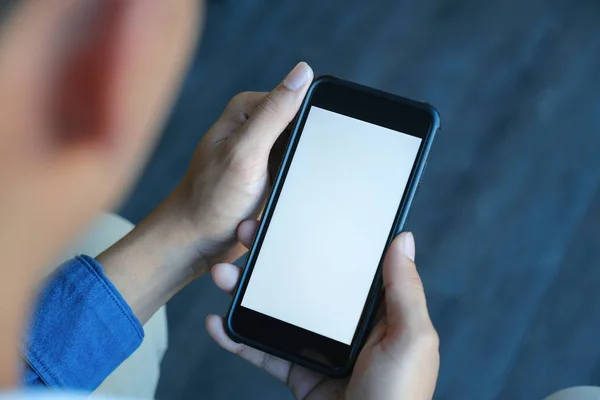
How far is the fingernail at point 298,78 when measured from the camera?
0.52 meters

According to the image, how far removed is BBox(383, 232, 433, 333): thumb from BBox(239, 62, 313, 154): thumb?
6.3 inches

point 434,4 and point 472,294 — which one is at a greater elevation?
point 434,4

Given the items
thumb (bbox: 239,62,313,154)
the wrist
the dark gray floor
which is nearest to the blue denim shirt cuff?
the wrist

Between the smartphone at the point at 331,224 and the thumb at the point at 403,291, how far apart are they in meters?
0.02

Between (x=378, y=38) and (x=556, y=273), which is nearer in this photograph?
(x=556, y=273)

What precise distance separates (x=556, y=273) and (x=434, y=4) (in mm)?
485

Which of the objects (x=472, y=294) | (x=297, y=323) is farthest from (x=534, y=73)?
(x=297, y=323)

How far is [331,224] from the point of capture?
534 mm

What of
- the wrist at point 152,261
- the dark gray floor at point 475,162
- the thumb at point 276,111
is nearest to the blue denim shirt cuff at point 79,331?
the wrist at point 152,261

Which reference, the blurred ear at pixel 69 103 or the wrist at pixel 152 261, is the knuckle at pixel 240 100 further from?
the blurred ear at pixel 69 103

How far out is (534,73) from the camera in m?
0.89

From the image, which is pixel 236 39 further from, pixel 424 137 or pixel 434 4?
pixel 424 137

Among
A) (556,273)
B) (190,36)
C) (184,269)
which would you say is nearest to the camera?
(190,36)

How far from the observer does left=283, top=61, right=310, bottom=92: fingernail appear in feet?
1.71
